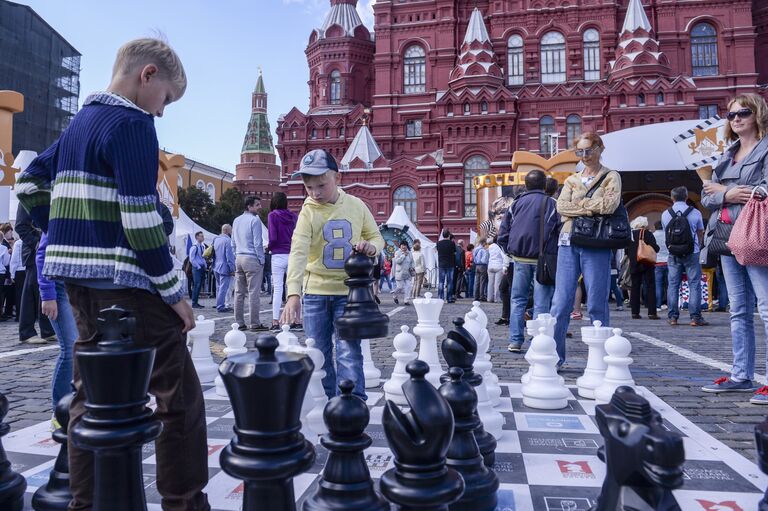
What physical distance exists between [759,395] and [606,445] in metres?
2.66

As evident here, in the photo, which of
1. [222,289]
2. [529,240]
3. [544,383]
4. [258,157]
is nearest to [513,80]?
[222,289]

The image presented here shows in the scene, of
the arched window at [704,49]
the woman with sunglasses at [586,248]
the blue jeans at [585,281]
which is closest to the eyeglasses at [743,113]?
the woman with sunglasses at [586,248]

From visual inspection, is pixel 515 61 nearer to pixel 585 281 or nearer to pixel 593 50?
pixel 593 50

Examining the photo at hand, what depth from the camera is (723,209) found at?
3432 mm

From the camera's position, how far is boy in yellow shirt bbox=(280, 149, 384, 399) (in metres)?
2.78

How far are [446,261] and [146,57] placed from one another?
34.8ft

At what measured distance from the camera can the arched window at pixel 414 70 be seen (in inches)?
1235

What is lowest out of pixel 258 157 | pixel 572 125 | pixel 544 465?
pixel 544 465

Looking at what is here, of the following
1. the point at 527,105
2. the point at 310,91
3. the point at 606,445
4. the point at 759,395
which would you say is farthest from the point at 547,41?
the point at 606,445

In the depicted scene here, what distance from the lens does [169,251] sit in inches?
62.3

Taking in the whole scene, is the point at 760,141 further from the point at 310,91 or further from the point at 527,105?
the point at 310,91

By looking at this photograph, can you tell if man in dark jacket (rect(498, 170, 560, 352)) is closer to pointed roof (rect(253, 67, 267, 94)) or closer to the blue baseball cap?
the blue baseball cap

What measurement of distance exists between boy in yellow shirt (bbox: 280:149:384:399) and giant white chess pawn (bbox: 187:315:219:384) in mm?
1036

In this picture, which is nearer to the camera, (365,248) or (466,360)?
(466,360)
